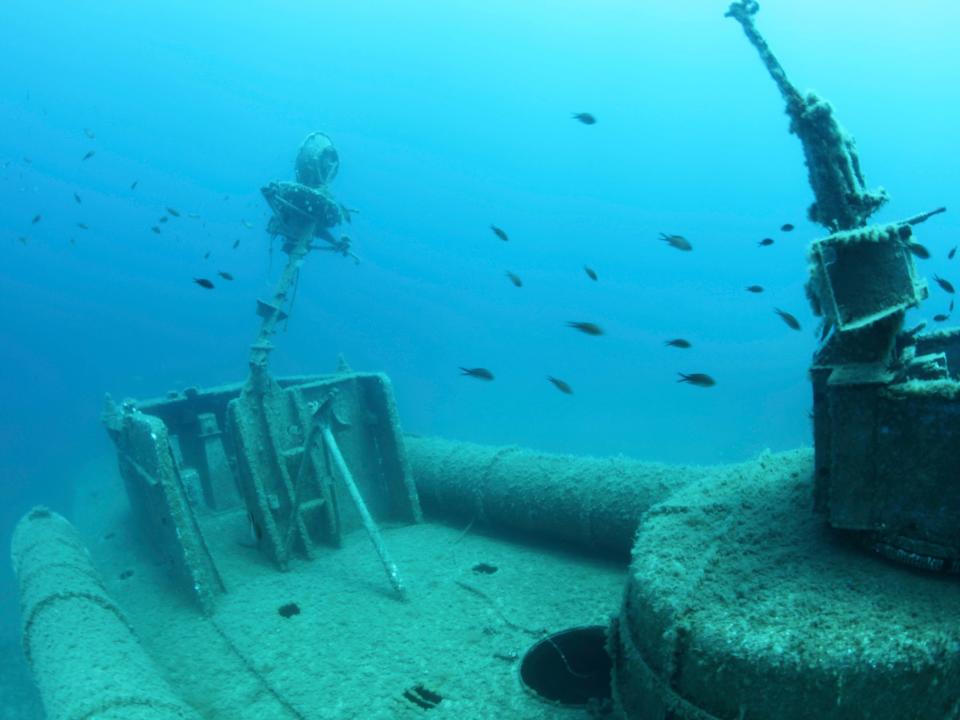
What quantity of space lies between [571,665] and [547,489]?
2.34 m

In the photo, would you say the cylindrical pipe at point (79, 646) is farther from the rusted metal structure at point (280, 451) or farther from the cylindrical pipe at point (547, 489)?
the cylindrical pipe at point (547, 489)

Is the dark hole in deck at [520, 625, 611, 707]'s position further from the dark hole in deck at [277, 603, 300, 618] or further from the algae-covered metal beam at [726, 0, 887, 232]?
the algae-covered metal beam at [726, 0, 887, 232]

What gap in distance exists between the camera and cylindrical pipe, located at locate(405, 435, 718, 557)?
21.3ft

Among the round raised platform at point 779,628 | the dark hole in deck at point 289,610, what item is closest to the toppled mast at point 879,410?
the round raised platform at point 779,628

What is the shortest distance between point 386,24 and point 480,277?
7881cm

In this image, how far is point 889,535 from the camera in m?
2.84

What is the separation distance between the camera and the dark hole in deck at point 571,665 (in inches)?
196

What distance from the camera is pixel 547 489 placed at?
7281 millimetres

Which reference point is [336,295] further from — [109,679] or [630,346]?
[109,679]

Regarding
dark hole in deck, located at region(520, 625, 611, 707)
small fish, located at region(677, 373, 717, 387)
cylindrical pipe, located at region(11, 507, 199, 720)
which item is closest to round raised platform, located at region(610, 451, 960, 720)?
dark hole in deck, located at region(520, 625, 611, 707)

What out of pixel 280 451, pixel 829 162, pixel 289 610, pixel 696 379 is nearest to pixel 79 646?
pixel 289 610

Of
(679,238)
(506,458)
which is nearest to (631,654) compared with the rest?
(506,458)

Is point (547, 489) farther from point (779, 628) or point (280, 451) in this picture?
point (779, 628)

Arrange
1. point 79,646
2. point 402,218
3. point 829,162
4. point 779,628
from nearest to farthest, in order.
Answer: point 779,628
point 829,162
point 79,646
point 402,218
